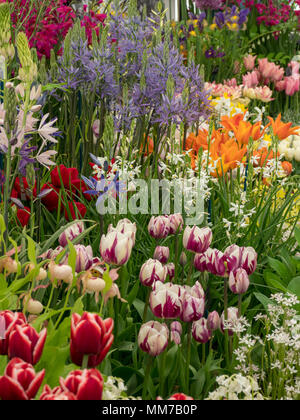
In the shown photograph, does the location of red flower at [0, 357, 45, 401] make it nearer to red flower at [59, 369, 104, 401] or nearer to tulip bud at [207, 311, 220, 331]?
red flower at [59, 369, 104, 401]

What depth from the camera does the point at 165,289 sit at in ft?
3.62

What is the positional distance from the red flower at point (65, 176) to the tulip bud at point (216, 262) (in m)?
0.77

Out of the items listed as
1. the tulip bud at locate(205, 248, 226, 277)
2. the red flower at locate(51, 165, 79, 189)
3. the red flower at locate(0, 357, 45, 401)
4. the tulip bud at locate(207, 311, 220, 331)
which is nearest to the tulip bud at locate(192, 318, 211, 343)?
the tulip bud at locate(207, 311, 220, 331)

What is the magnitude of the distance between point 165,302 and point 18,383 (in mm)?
414

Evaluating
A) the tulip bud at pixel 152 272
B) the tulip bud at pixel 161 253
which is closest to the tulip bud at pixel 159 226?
the tulip bud at pixel 161 253

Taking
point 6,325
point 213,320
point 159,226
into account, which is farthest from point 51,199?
point 6,325

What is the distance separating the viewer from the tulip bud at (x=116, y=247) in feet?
3.84

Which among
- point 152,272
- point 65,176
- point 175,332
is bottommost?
point 175,332

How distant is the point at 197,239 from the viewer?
4.20 feet

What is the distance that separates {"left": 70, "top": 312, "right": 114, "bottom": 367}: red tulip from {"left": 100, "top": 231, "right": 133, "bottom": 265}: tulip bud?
0.34m

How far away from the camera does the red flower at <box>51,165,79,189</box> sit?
6.38ft

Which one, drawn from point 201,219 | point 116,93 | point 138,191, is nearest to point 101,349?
point 201,219

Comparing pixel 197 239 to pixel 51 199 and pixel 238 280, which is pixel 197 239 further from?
pixel 51 199

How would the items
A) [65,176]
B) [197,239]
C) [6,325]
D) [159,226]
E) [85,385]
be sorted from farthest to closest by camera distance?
[65,176], [159,226], [197,239], [6,325], [85,385]
